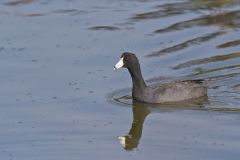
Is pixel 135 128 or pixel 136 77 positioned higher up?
pixel 135 128

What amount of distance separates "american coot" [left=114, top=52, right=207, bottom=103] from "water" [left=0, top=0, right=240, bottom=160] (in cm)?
18

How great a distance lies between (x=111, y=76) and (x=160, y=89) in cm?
130

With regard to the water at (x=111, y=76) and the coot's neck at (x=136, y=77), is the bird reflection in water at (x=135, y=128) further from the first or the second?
the coot's neck at (x=136, y=77)

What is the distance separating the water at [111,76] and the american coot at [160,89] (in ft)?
0.61

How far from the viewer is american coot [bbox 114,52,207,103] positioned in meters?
15.9

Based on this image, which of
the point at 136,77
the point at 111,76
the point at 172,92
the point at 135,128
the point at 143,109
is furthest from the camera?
the point at 111,76

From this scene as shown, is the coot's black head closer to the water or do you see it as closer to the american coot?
the american coot

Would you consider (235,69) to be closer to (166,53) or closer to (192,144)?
(166,53)

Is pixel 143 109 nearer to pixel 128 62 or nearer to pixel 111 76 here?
pixel 128 62

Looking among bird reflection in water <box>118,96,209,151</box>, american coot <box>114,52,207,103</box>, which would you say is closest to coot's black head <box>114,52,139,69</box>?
american coot <box>114,52,207,103</box>

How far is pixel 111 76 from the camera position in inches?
666

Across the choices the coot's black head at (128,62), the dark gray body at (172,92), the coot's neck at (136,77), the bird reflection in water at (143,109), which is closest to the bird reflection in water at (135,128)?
the bird reflection in water at (143,109)

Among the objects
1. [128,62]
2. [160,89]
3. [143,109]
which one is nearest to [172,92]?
[160,89]

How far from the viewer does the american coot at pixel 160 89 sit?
15.9 m
